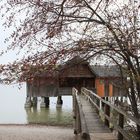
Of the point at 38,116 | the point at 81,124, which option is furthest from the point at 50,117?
the point at 81,124

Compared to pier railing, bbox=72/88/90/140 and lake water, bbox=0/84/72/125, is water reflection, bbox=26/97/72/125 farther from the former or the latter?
pier railing, bbox=72/88/90/140

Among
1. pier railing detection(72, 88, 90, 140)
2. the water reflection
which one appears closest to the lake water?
the water reflection

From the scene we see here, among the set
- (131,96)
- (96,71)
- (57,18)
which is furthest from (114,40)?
(96,71)

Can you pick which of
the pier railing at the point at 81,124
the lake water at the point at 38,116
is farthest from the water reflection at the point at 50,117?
the pier railing at the point at 81,124

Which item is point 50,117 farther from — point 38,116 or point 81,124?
point 81,124

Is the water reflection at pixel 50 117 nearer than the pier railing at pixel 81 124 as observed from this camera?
No

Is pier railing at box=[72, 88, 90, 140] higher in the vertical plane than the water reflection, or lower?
higher

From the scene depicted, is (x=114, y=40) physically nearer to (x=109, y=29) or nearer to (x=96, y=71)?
(x=109, y=29)

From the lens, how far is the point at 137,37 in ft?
31.1

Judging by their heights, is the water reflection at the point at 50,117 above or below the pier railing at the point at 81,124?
→ below

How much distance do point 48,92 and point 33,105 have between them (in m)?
3.80

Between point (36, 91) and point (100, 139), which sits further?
point (36, 91)

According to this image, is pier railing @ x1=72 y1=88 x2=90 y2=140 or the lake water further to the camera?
the lake water

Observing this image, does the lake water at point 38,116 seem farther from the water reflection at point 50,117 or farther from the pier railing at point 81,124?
the pier railing at point 81,124
